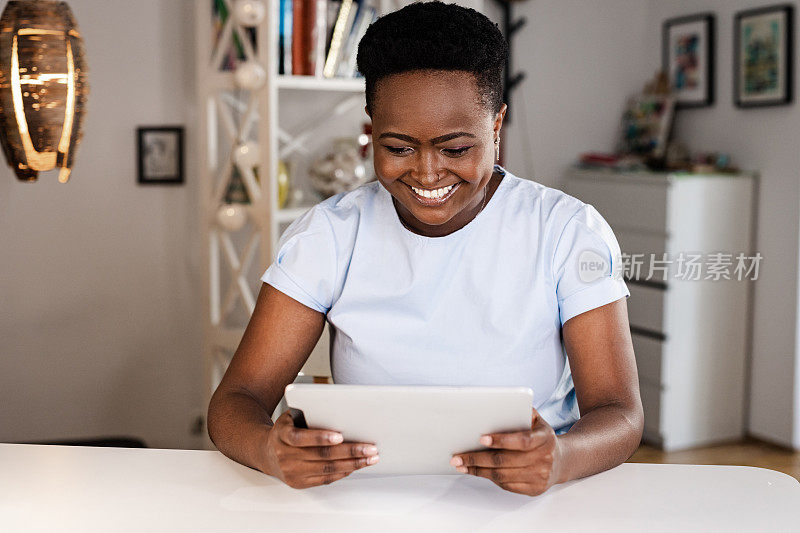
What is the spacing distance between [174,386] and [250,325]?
1.93m

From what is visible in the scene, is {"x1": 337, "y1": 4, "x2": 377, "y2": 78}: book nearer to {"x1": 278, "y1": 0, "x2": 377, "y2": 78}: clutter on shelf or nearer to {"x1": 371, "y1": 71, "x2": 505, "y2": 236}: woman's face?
{"x1": 278, "y1": 0, "x2": 377, "y2": 78}: clutter on shelf

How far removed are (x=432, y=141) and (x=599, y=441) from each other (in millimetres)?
507

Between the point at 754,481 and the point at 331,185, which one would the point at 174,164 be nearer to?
the point at 331,185

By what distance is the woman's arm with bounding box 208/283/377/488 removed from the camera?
1160mm

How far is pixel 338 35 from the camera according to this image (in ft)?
9.64

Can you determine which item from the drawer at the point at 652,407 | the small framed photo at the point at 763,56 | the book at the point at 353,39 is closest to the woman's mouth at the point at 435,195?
the book at the point at 353,39

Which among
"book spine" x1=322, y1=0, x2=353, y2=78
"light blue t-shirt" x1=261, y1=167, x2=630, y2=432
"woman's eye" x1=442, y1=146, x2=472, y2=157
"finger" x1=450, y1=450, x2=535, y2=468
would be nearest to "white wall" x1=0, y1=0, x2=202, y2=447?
"book spine" x1=322, y1=0, x2=353, y2=78

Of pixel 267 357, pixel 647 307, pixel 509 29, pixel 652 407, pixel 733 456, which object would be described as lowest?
pixel 733 456

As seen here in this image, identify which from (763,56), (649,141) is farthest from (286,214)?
(763,56)

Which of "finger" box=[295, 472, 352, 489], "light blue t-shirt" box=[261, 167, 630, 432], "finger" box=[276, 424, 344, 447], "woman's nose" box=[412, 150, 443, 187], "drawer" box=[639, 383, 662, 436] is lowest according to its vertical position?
"drawer" box=[639, 383, 662, 436]

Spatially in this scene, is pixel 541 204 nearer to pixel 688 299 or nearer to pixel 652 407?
pixel 688 299

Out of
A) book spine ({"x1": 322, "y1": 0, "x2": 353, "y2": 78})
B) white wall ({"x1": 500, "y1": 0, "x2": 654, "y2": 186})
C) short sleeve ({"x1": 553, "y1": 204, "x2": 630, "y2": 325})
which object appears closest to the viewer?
short sleeve ({"x1": 553, "y1": 204, "x2": 630, "y2": 325})

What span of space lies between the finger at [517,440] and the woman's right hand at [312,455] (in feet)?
0.49

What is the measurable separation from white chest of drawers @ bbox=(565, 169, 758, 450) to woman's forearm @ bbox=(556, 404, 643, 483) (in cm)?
244
